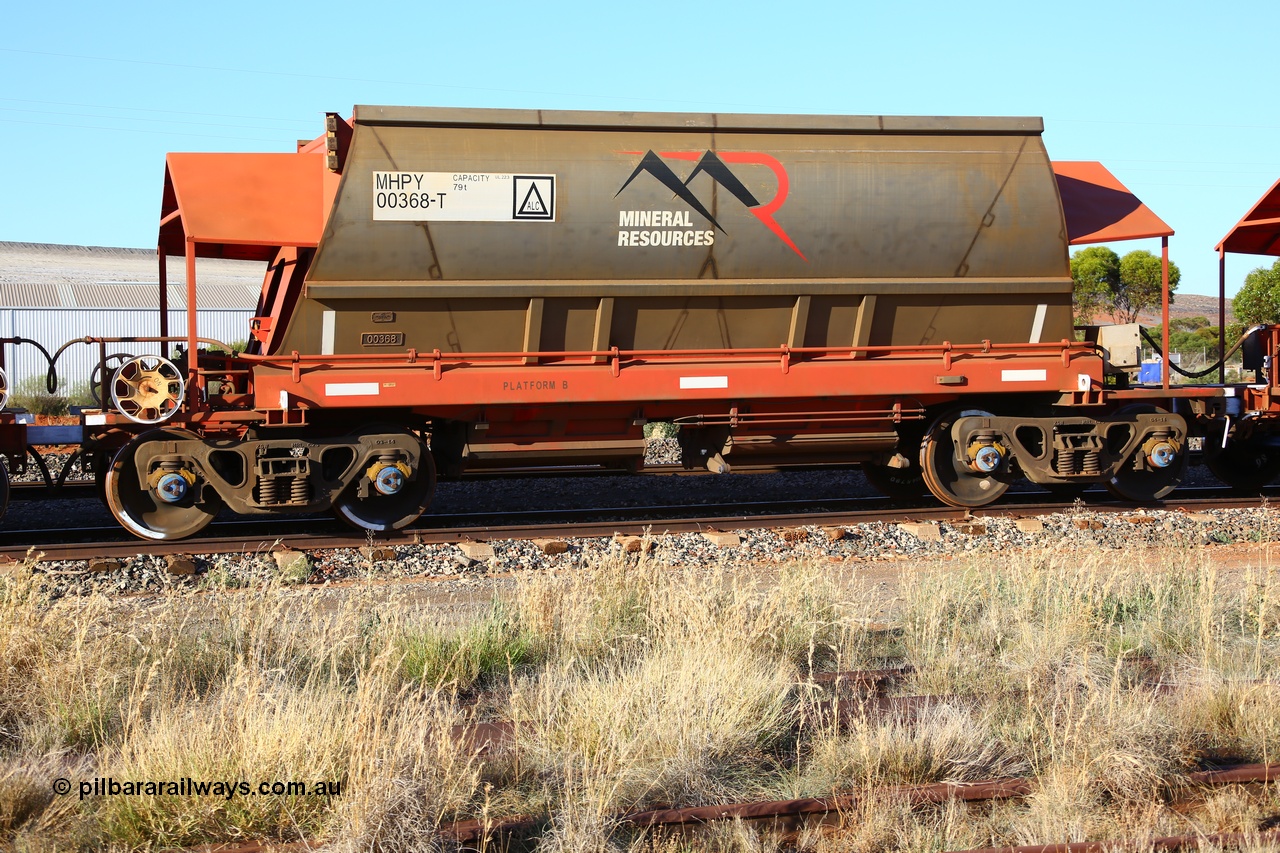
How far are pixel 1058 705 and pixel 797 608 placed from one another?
6.16 feet

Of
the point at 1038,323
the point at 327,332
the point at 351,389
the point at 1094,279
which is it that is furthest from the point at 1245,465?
the point at 1094,279

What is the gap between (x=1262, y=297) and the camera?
32438 mm

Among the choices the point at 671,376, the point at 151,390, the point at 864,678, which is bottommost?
the point at 864,678

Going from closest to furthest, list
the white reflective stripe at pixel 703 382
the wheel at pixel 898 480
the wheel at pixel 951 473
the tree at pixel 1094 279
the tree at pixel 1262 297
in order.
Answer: the white reflective stripe at pixel 703 382
the wheel at pixel 951 473
the wheel at pixel 898 480
the tree at pixel 1262 297
the tree at pixel 1094 279

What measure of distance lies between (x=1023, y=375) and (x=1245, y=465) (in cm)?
420

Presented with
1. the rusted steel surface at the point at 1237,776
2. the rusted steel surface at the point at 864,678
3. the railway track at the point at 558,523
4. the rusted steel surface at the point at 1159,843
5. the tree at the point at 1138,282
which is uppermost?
the tree at the point at 1138,282

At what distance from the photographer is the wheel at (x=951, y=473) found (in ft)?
37.3

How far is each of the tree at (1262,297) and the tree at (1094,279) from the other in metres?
18.8

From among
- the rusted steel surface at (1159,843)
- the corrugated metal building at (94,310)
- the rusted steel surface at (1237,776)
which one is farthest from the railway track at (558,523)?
the corrugated metal building at (94,310)

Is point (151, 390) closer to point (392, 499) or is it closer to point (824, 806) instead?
point (392, 499)

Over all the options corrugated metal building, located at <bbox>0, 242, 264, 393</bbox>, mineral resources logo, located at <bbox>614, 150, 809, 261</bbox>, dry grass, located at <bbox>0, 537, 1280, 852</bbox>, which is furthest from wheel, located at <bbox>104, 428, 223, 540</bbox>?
corrugated metal building, located at <bbox>0, 242, 264, 393</bbox>

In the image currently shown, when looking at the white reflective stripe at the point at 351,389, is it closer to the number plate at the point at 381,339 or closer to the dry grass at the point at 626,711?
the number plate at the point at 381,339

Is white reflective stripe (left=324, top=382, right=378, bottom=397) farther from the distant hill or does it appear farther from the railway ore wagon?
the distant hill

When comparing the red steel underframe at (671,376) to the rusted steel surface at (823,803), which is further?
the red steel underframe at (671,376)
